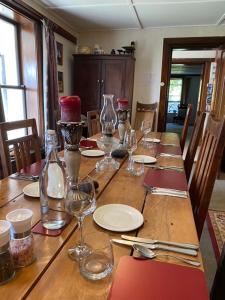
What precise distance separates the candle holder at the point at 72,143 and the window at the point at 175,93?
1104 cm

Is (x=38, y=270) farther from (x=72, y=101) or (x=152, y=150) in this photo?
(x=152, y=150)

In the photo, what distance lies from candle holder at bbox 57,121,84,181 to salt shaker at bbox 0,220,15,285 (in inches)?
13.5

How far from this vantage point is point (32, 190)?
3.60 ft

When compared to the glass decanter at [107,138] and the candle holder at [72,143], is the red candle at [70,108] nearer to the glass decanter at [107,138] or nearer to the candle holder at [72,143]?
the candle holder at [72,143]

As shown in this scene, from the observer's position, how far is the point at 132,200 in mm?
1053

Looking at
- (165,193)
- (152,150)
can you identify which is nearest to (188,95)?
(152,150)

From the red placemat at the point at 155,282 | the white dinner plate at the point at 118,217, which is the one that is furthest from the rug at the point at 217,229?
the red placemat at the point at 155,282

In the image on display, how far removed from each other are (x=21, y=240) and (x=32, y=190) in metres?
0.49

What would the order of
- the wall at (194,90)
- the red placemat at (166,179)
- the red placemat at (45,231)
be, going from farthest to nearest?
the wall at (194,90), the red placemat at (166,179), the red placemat at (45,231)

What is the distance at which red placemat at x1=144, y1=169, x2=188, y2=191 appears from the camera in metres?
1.21

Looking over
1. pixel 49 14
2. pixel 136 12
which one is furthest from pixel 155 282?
pixel 49 14

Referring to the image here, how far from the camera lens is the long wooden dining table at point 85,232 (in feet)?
1.87

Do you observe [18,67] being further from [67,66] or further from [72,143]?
[72,143]

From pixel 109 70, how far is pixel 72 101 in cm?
334
